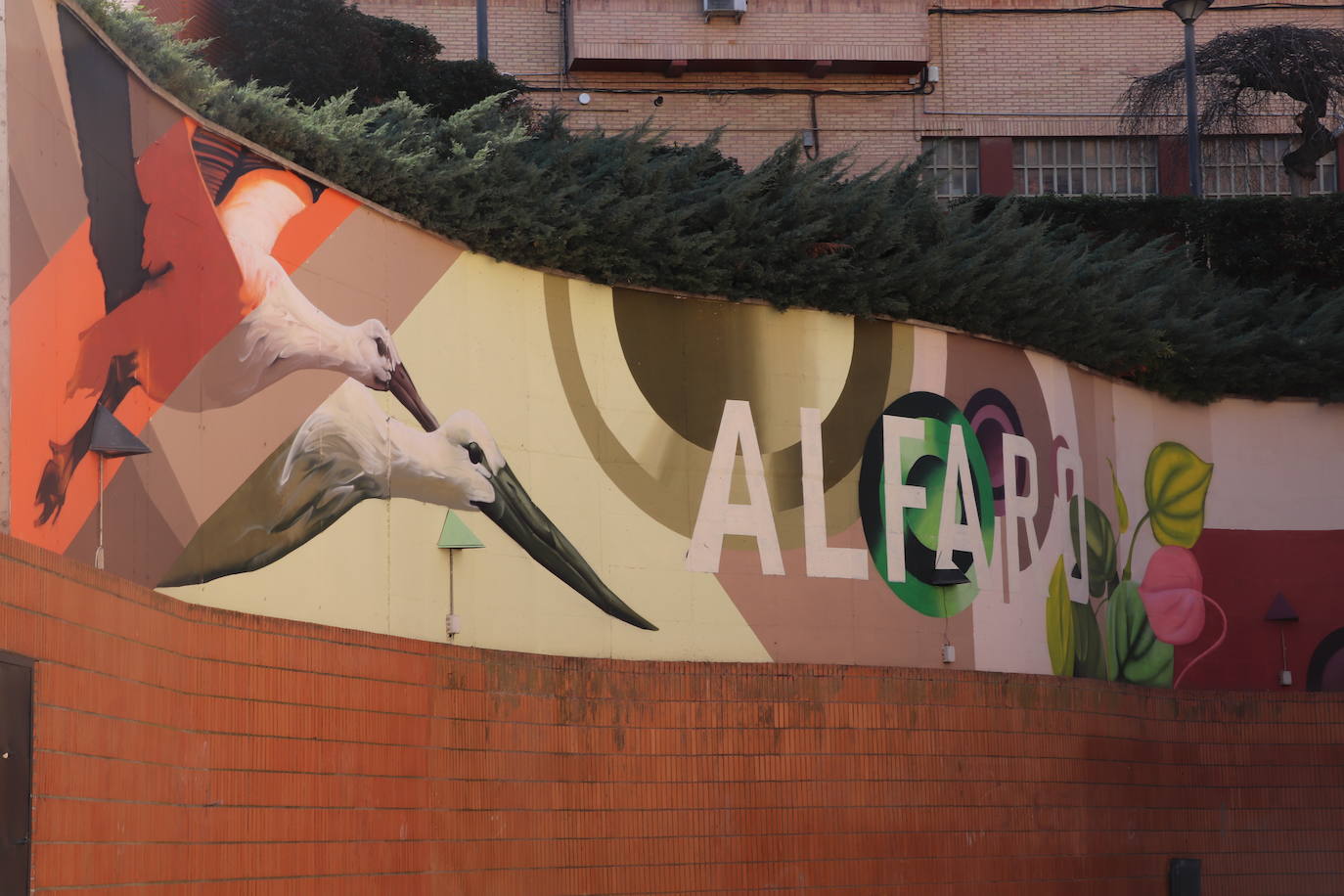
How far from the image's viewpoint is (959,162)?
25844mm

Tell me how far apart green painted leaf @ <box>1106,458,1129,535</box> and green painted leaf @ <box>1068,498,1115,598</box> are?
21 centimetres

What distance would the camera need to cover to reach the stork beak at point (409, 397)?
1200cm

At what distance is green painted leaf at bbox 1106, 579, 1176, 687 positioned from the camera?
57.7 feet

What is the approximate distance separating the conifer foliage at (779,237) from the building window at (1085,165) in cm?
606

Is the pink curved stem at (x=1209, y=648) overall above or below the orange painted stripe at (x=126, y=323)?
below

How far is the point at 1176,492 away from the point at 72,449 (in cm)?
1282

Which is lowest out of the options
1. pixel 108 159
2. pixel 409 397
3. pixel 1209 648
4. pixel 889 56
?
pixel 1209 648

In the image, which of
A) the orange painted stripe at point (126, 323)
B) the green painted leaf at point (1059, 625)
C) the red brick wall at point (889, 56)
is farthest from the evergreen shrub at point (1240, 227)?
the orange painted stripe at point (126, 323)

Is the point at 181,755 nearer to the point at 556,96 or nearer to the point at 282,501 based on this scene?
the point at 282,501

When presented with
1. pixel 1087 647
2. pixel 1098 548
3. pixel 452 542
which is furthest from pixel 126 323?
pixel 1098 548

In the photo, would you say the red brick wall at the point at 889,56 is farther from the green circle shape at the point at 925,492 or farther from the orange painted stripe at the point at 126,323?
the orange painted stripe at the point at 126,323

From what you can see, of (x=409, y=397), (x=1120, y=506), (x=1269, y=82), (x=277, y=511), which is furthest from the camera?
(x=1269, y=82)

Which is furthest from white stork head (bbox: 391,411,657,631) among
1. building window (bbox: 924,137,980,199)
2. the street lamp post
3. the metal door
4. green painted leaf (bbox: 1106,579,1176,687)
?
building window (bbox: 924,137,980,199)

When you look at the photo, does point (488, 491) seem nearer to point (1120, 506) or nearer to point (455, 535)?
point (455, 535)
